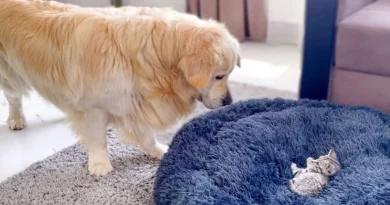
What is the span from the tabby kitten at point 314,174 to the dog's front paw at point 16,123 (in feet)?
3.76

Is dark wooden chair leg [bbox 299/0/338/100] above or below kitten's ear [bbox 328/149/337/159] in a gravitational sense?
above

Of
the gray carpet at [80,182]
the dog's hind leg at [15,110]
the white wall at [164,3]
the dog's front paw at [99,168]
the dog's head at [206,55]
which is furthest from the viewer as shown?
the white wall at [164,3]

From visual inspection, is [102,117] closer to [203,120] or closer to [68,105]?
[68,105]

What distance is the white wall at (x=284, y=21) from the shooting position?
113 inches

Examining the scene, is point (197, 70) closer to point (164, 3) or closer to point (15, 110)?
point (15, 110)

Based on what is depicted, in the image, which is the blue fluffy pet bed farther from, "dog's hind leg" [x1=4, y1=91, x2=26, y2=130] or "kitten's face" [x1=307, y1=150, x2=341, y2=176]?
"dog's hind leg" [x1=4, y1=91, x2=26, y2=130]

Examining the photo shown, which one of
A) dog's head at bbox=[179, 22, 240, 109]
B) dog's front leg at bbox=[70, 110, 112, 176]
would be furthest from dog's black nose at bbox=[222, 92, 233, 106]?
dog's front leg at bbox=[70, 110, 112, 176]

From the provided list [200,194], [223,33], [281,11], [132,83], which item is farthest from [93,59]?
[281,11]

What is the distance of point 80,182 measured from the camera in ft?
5.29

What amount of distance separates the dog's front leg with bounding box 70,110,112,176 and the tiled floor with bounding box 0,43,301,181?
237 mm

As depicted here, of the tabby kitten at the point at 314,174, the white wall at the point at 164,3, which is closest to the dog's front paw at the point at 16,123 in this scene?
the tabby kitten at the point at 314,174

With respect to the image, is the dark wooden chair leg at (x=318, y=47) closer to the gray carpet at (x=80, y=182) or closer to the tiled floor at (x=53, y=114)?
the tiled floor at (x=53, y=114)

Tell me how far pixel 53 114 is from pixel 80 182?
603mm

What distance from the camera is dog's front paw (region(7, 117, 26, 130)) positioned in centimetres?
199
